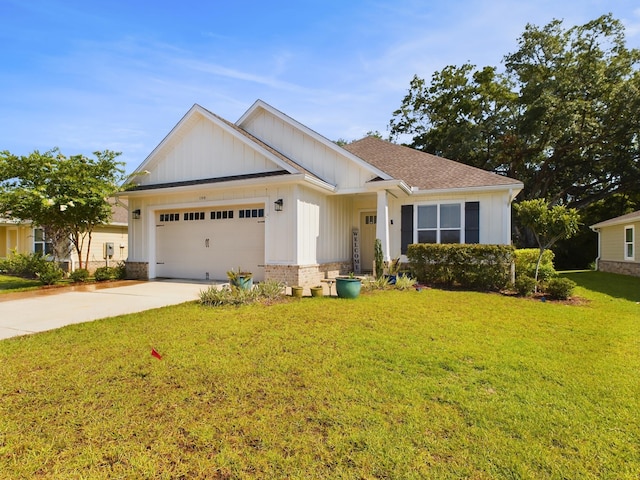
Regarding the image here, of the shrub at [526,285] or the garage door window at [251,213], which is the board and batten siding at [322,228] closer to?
the garage door window at [251,213]

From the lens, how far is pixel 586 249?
78.9ft

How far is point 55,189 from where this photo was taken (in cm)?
1152

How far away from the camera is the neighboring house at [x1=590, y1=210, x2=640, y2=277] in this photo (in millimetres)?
15509

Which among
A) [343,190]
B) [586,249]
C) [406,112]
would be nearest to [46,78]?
[343,190]

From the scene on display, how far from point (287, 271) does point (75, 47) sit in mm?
8595

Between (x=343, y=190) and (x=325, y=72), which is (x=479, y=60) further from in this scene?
(x=343, y=190)

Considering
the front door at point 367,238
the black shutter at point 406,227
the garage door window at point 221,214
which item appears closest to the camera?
the garage door window at point 221,214

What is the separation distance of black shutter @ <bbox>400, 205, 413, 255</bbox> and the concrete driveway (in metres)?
7.08

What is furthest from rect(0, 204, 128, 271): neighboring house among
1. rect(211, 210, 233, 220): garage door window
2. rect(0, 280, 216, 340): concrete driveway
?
rect(211, 210, 233, 220): garage door window

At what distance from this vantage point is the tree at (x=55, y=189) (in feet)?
36.2

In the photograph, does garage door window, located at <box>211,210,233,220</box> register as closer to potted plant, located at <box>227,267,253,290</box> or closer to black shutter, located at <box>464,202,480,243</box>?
potted plant, located at <box>227,267,253,290</box>

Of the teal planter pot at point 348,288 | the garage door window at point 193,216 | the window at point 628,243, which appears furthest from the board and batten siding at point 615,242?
the garage door window at point 193,216

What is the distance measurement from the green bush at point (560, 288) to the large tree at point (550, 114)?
52.3 feet

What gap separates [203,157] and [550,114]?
67.4ft
